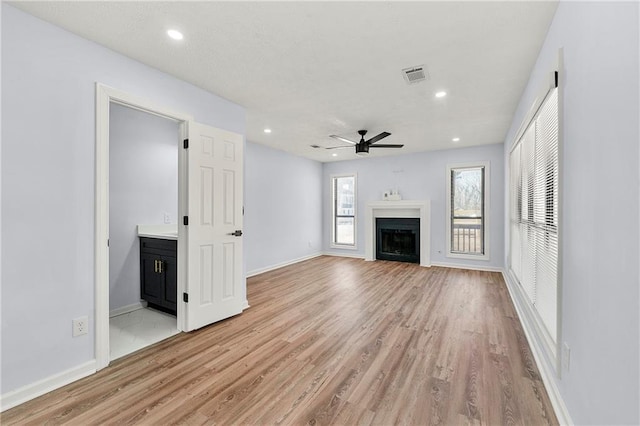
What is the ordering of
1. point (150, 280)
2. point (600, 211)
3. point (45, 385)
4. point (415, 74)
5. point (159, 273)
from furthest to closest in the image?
point (150, 280)
point (159, 273)
point (415, 74)
point (45, 385)
point (600, 211)

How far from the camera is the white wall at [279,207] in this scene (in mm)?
5672

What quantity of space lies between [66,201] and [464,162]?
6404mm

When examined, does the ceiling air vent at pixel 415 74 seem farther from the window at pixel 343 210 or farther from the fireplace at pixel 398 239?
the window at pixel 343 210

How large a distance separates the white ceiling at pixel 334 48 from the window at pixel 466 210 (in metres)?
2.36

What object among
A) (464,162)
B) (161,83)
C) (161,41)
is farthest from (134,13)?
(464,162)

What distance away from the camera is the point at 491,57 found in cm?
252

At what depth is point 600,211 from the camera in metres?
1.27

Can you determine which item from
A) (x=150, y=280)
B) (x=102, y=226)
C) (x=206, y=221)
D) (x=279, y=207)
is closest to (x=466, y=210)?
(x=279, y=207)

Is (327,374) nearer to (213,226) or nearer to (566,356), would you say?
(566,356)

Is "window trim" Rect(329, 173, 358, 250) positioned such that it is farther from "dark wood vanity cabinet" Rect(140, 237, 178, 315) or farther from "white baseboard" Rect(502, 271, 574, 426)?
"dark wood vanity cabinet" Rect(140, 237, 178, 315)

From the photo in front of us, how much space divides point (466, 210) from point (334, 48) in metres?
5.05

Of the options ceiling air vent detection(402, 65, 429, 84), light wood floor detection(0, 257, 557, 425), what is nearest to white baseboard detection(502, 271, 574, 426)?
light wood floor detection(0, 257, 557, 425)

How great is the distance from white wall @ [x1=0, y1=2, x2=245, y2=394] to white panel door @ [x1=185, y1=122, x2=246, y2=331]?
0.86 meters

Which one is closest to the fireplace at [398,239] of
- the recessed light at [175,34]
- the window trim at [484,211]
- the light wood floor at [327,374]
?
the window trim at [484,211]
